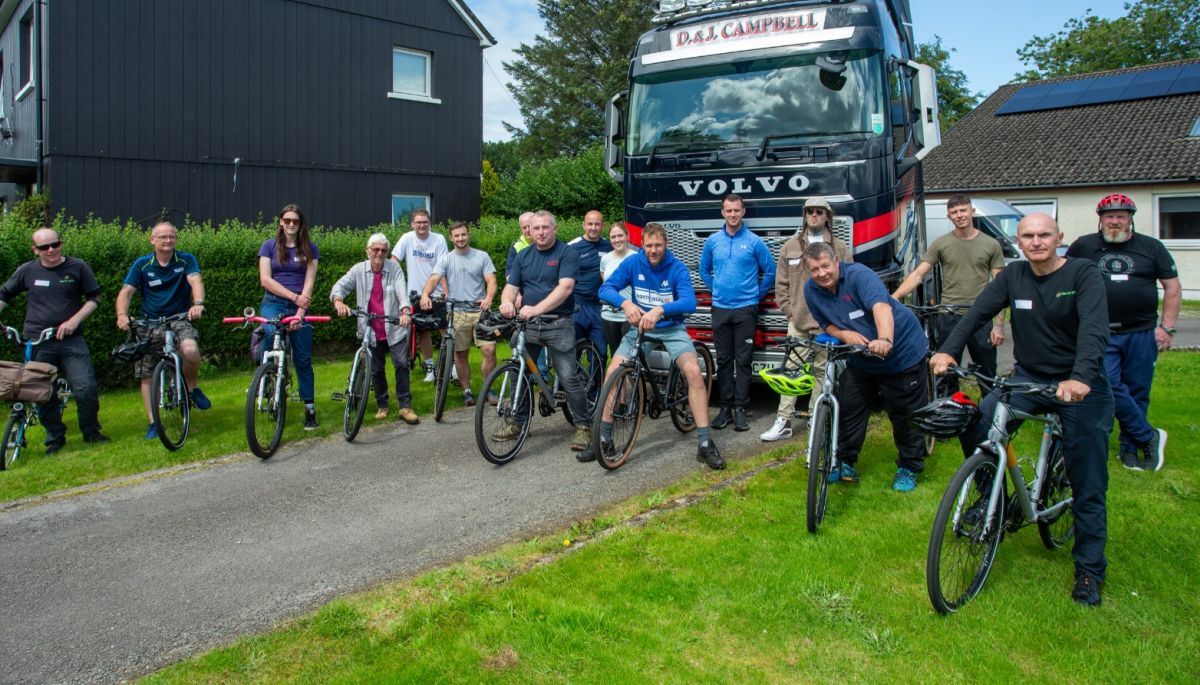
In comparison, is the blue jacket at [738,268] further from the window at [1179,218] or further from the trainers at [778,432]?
the window at [1179,218]

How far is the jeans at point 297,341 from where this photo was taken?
759 centimetres

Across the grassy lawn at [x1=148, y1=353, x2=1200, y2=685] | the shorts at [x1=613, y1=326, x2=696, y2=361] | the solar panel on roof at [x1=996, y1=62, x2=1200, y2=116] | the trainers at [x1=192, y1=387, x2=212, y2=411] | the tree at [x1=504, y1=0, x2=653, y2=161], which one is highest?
the tree at [x1=504, y1=0, x2=653, y2=161]

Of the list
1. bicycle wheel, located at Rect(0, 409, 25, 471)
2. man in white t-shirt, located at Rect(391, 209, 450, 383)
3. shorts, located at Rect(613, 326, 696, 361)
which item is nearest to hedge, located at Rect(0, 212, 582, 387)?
bicycle wheel, located at Rect(0, 409, 25, 471)

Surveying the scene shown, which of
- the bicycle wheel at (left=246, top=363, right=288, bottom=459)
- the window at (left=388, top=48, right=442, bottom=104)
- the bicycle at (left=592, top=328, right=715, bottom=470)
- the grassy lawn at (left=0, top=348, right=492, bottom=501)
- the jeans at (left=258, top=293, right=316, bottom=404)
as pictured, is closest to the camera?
the bicycle at (left=592, top=328, right=715, bottom=470)

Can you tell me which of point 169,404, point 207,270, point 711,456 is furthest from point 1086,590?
point 207,270

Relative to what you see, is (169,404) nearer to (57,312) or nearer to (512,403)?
(57,312)

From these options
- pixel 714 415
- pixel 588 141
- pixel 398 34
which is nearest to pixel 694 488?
pixel 714 415

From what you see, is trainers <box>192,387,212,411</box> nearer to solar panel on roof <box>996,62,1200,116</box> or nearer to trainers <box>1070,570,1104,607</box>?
trainers <box>1070,570,1104,607</box>

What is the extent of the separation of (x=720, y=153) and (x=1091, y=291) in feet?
14.5

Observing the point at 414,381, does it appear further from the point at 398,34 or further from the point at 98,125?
the point at 398,34

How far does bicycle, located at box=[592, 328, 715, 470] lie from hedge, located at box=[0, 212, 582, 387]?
20.3ft

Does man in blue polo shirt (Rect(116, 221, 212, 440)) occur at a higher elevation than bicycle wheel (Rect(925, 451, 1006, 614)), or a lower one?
higher

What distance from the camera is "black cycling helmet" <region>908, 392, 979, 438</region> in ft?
13.7

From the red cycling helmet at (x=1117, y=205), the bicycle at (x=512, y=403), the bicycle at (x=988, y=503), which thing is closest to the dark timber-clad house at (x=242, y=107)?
the bicycle at (x=512, y=403)
